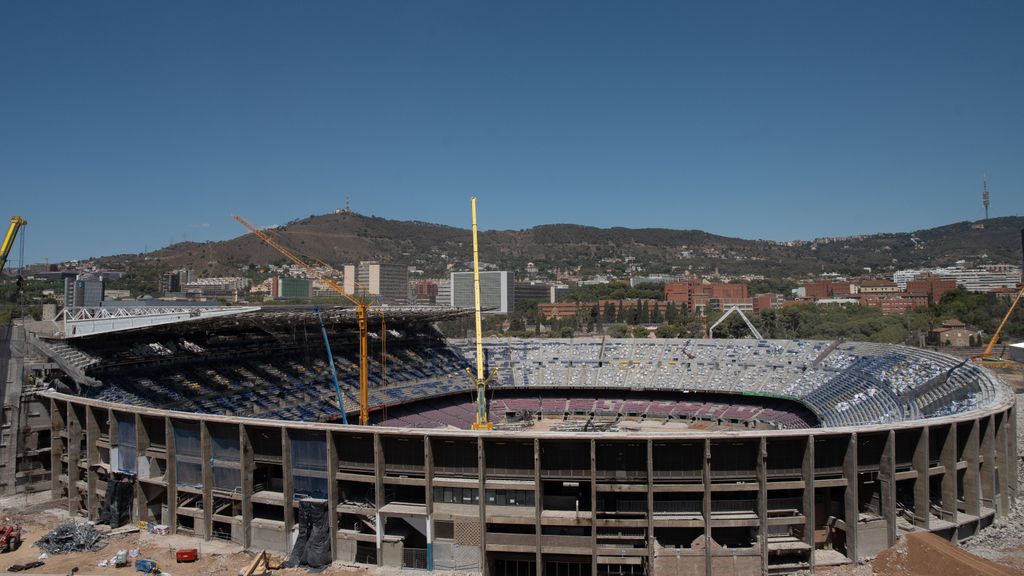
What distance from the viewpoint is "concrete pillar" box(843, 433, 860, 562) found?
91.9ft

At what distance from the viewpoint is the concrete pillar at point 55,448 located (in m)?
37.0

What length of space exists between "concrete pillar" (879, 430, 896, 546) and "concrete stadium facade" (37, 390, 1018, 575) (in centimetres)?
8

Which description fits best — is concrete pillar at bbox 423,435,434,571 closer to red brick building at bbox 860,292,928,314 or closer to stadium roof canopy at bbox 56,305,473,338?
stadium roof canopy at bbox 56,305,473,338

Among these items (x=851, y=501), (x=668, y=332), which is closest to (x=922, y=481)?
(x=851, y=501)

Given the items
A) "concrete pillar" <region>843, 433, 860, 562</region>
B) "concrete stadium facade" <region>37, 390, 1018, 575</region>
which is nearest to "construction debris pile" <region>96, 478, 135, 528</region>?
"concrete stadium facade" <region>37, 390, 1018, 575</region>

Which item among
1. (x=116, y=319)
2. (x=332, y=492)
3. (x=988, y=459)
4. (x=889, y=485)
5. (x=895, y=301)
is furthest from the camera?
(x=895, y=301)

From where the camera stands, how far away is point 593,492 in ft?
91.8

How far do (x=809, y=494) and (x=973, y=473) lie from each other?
964 cm

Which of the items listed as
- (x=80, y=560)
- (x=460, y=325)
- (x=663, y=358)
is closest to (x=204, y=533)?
(x=80, y=560)

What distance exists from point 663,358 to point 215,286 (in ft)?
479

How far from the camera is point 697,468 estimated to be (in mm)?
28500

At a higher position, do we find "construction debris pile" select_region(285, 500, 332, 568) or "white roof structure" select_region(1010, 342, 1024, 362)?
"white roof structure" select_region(1010, 342, 1024, 362)

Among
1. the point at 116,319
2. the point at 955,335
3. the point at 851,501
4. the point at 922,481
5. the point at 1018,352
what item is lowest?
the point at 955,335

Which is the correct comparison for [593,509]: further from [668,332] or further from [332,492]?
[668,332]
